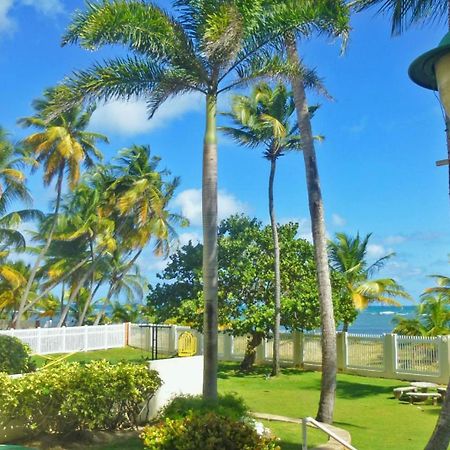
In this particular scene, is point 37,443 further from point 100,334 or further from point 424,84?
point 100,334

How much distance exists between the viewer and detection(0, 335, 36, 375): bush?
12.1 metres

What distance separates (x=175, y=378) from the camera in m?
13.0

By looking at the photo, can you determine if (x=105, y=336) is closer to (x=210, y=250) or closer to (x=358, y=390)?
(x=358, y=390)

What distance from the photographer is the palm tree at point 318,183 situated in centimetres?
1182

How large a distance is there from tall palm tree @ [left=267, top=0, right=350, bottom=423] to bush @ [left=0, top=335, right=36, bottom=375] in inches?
231

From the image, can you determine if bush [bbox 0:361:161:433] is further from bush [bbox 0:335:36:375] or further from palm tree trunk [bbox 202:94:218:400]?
bush [bbox 0:335:36:375]

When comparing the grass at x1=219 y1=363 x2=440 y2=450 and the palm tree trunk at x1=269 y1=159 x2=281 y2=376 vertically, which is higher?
the palm tree trunk at x1=269 y1=159 x2=281 y2=376

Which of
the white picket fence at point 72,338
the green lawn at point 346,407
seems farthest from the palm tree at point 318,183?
the white picket fence at point 72,338

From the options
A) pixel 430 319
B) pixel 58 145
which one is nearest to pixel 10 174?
pixel 58 145

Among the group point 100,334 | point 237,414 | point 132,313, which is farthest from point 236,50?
point 132,313

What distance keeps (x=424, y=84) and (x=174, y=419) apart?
5.91 metres

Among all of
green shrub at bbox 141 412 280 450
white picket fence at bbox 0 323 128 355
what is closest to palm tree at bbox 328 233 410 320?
white picket fence at bbox 0 323 128 355

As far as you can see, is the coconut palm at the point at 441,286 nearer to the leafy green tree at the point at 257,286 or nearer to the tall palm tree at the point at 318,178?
the leafy green tree at the point at 257,286

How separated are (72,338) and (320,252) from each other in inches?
735
